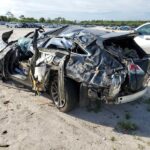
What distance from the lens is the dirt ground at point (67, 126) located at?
4.98m

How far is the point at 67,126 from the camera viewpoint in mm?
5715

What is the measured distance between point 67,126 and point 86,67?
1.18 meters

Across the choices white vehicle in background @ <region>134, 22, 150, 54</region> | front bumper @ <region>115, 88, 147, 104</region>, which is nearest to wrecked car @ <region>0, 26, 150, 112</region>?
front bumper @ <region>115, 88, 147, 104</region>

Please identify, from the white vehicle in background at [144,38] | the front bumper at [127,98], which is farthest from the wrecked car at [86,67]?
the white vehicle in background at [144,38]

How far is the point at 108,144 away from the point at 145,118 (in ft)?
5.07

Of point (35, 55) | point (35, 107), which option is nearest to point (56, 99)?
point (35, 107)

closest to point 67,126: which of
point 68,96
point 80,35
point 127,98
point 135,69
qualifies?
point 68,96

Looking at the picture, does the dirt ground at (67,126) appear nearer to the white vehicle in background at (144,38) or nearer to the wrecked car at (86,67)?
the wrecked car at (86,67)

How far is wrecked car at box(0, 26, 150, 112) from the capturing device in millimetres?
5695

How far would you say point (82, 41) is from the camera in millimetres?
6223

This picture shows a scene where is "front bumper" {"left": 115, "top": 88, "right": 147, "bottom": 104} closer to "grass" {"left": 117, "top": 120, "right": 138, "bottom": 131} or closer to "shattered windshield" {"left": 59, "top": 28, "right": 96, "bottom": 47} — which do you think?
"grass" {"left": 117, "top": 120, "right": 138, "bottom": 131}

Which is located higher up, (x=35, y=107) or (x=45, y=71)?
(x=45, y=71)

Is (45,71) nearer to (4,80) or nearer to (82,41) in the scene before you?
(82,41)

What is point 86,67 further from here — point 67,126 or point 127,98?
point 67,126
